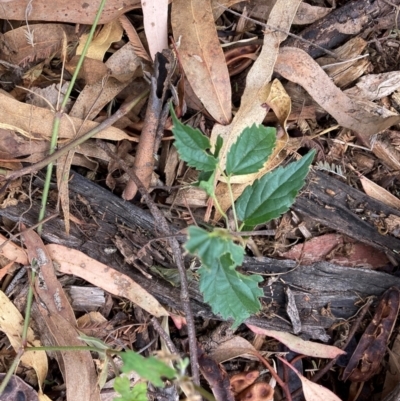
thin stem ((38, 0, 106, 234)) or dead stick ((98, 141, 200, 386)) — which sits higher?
thin stem ((38, 0, 106, 234))

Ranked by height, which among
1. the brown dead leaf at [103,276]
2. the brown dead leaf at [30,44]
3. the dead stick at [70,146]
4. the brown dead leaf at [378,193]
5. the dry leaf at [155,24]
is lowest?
the brown dead leaf at [103,276]

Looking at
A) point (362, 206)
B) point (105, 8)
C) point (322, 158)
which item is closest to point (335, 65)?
point (322, 158)

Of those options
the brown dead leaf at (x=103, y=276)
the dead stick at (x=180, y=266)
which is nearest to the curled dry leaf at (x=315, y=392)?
the dead stick at (x=180, y=266)

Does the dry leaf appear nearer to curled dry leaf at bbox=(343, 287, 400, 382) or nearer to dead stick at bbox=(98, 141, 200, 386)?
dead stick at bbox=(98, 141, 200, 386)

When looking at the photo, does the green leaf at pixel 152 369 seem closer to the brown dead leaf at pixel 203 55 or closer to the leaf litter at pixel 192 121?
the leaf litter at pixel 192 121

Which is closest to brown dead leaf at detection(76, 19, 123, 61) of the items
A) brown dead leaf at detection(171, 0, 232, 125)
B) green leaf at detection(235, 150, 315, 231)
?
brown dead leaf at detection(171, 0, 232, 125)

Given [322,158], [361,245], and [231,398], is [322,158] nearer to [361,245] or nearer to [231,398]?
[361,245]
